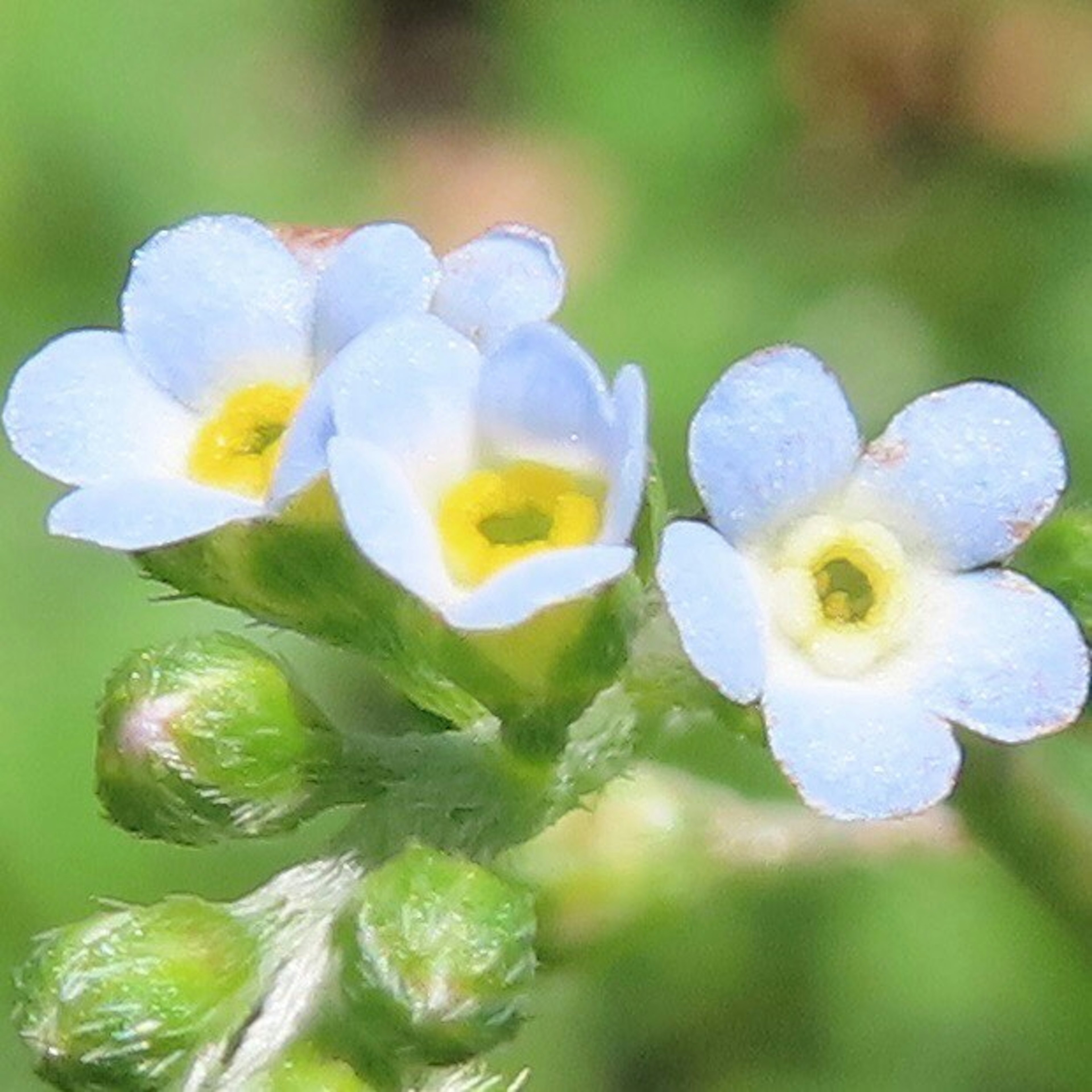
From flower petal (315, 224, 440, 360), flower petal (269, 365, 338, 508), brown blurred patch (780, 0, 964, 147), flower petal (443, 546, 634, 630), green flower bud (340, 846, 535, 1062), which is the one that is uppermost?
flower petal (315, 224, 440, 360)

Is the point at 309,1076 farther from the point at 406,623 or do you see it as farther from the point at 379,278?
the point at 379,278

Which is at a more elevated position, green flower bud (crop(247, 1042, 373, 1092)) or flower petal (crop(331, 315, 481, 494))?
flower petal (crop(331, 315, 481, 494))

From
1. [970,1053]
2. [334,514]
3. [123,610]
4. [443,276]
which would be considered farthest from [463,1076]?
[123,610]

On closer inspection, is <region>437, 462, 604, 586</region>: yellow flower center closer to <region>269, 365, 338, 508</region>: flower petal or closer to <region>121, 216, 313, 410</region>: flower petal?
<region>269, 365, 338, 508</region>: flower petal

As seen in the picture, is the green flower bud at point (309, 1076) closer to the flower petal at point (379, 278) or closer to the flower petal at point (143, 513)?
the flower petal at point (143, 513)

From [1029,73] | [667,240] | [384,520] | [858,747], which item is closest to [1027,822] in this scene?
[858,747]

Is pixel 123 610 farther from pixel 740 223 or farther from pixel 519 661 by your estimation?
pixel 519 661

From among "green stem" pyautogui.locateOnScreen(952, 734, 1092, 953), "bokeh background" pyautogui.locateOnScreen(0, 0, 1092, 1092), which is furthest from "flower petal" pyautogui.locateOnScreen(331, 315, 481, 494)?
"bokeh background" pyautogui.locateOnScreen(0, 0, 1092, 1092)
